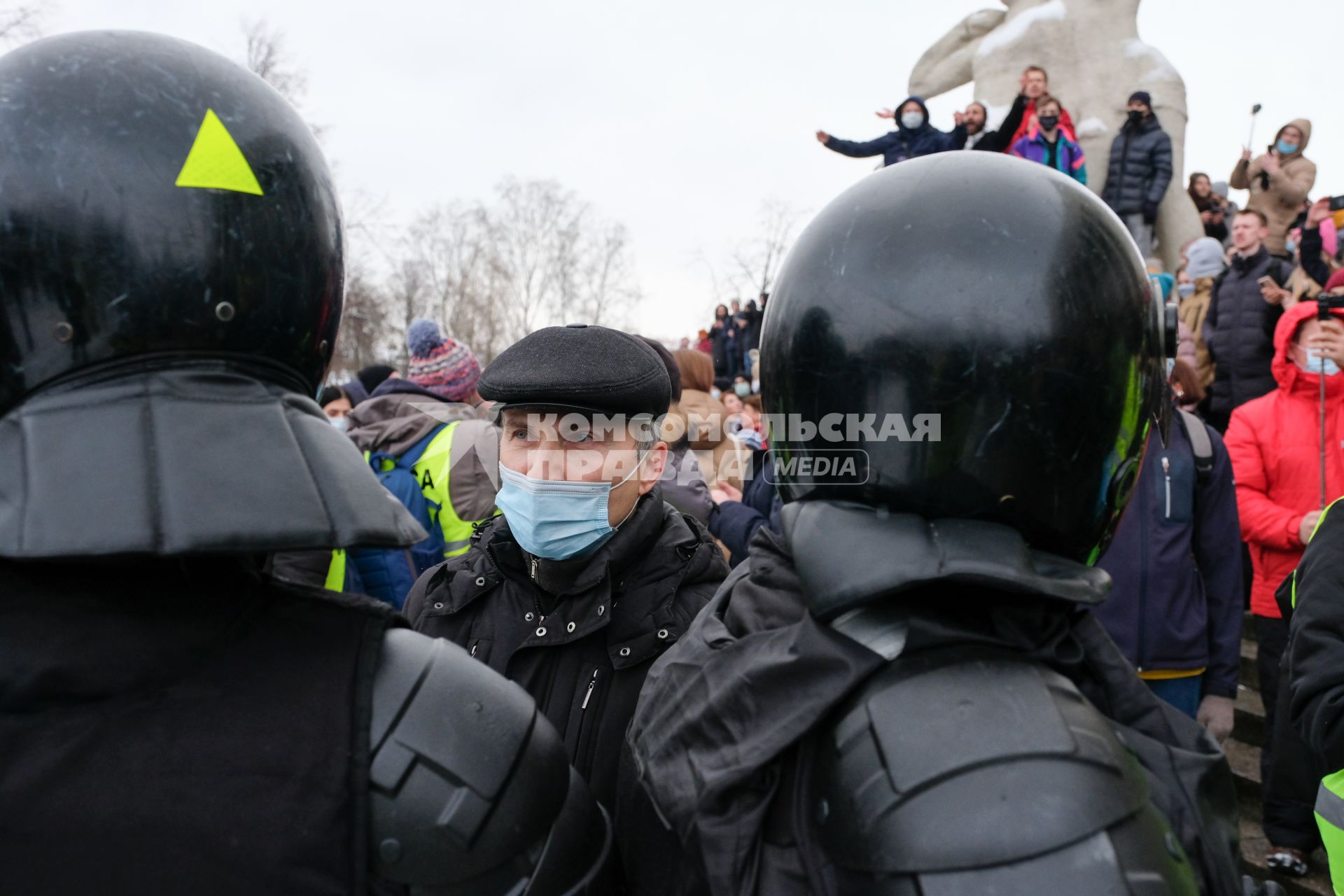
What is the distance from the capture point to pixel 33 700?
0.91m

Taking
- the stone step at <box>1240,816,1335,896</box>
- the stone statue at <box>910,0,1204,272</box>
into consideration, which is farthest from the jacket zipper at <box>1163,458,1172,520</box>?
the stone statue at <box>910,0,1204,272</box>

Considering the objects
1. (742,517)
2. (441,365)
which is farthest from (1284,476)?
(441,365)

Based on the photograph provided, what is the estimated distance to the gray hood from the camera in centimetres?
92

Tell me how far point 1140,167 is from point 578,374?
1001cm

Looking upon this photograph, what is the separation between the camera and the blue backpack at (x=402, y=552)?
3783 mm

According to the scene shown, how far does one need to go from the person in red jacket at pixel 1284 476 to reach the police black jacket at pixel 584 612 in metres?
3.26

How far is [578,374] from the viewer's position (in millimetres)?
2074

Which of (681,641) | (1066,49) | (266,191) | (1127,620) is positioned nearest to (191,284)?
(266,191)

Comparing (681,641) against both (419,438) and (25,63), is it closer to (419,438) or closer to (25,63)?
(25,63)

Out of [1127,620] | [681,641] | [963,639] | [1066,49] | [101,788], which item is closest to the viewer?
[101,788]

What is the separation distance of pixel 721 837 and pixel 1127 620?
297cm

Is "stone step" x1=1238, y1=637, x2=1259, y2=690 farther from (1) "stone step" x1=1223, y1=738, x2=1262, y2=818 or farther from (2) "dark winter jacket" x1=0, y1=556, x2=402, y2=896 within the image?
(2) "dark winter jacket" x1=0, y1=556, x2=402, y2=896

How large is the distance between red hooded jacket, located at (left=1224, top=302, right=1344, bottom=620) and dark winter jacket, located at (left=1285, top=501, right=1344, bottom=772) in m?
2.12

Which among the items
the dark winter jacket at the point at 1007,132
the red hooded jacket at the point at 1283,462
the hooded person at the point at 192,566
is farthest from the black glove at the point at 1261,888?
the dark winter jacket at the point at 1007,132
